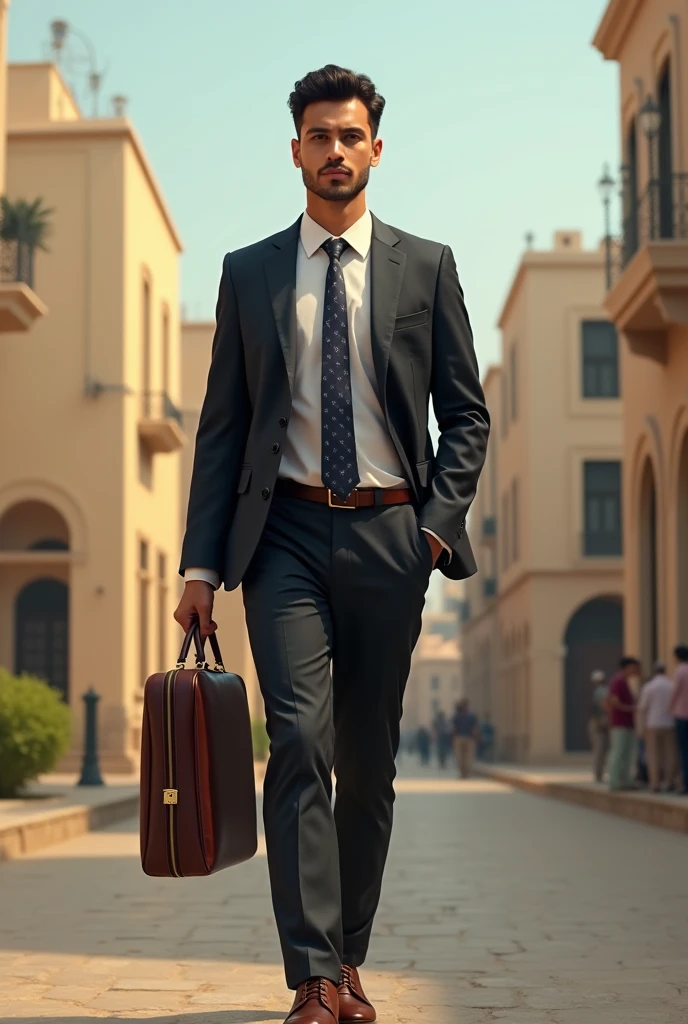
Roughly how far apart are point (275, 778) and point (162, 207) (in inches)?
1204

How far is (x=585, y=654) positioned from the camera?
43.6m

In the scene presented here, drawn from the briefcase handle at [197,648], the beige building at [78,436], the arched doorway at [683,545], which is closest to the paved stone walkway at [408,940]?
the briefcase handle at [197,648]

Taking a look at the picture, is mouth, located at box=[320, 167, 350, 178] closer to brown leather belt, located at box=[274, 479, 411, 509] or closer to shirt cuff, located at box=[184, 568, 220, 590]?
brown leather belt, located at box=[274, 479, 411, 509]

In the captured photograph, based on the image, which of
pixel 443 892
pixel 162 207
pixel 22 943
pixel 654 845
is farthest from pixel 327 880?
pixel 162 207

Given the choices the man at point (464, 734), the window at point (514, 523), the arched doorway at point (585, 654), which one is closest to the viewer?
the man at point (464, 734)

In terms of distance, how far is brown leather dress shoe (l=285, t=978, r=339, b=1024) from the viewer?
404 centimetres

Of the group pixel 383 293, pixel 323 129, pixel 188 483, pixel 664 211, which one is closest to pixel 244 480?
pixel 383 293

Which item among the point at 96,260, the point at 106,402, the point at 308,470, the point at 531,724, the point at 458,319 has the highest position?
the point at 96,260

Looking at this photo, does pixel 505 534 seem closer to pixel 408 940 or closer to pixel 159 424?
pixel 159 424

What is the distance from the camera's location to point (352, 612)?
14.6 ft

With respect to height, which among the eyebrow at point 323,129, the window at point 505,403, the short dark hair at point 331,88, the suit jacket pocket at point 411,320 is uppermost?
Answer: the window at point 505,403

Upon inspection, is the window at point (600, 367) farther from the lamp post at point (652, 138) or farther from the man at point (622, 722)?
the man at point (622, 722)

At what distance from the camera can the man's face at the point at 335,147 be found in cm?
457

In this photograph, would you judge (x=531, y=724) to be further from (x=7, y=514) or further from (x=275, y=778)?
(x=275, y=778)
